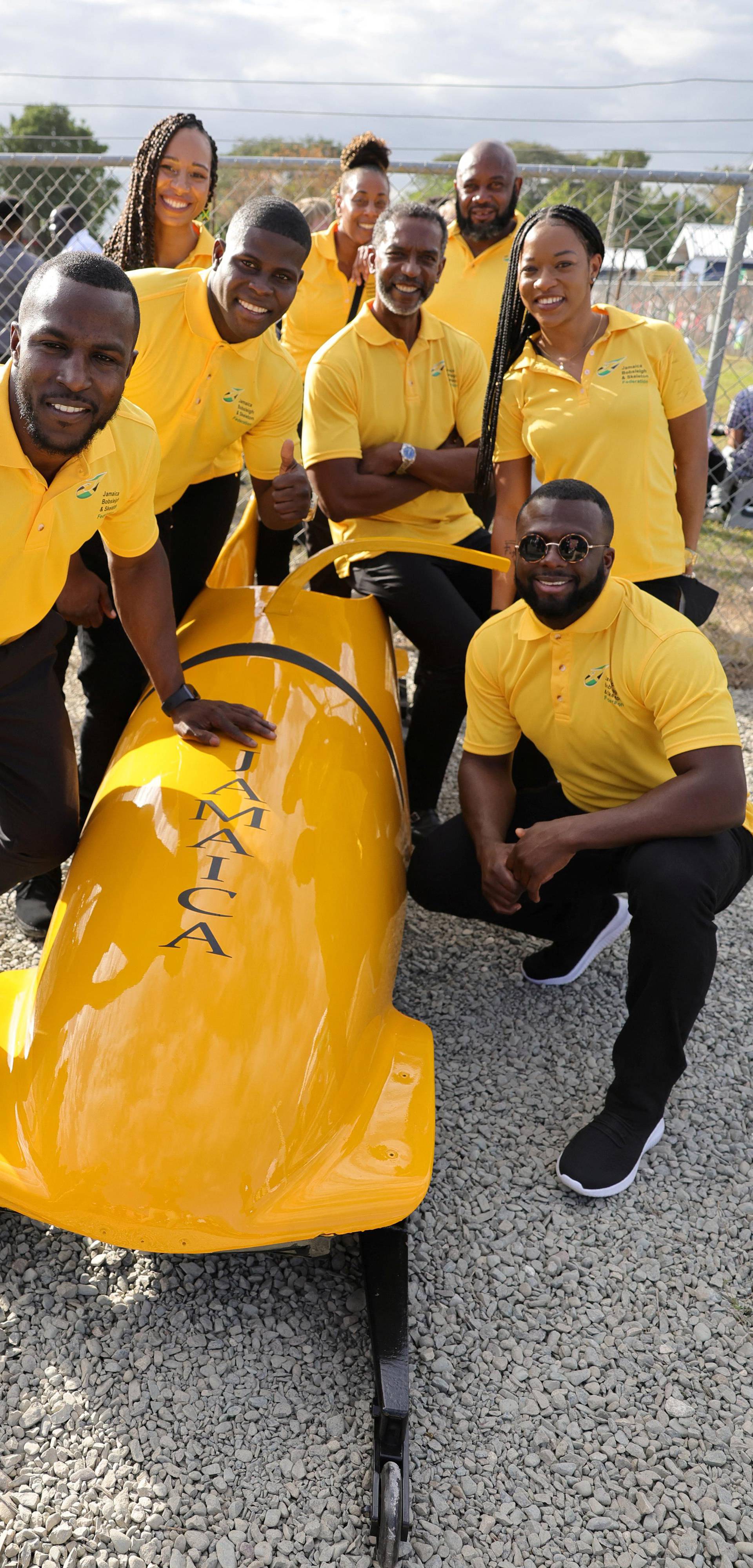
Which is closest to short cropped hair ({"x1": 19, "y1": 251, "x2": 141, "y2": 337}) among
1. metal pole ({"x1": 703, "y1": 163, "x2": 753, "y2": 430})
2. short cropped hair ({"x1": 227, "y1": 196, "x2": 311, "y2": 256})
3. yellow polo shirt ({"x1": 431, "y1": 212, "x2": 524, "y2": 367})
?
short cropped hair ({"x1": 227, "y1": 196, "x2": 311, "y2": 256})

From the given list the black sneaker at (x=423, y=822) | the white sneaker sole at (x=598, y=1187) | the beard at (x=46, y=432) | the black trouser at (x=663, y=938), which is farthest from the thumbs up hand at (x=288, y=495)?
the white sneaker sole at (x=598, y=1187)

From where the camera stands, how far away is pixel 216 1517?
1.88 m

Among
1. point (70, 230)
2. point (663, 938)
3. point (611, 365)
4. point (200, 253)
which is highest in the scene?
point (70, 230)

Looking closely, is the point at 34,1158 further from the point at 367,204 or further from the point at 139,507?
the point at 367,204

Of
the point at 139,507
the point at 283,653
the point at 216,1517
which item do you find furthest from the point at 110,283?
the point at 216,1517

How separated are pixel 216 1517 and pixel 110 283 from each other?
2.15m

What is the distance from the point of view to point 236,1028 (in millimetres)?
2037

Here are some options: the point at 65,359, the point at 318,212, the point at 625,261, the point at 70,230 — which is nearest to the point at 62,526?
the point at 65,359

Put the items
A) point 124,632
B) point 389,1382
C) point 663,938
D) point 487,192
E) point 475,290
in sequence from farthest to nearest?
1. point 475,290
2. point 487,192
3. point 124,632
4. point 663,938
5. point 389,1382

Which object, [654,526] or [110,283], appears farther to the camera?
[654,526]

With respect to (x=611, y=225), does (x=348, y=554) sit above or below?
below

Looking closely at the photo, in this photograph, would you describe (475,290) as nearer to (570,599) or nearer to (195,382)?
(195,382)

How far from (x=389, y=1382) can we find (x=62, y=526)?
171cm

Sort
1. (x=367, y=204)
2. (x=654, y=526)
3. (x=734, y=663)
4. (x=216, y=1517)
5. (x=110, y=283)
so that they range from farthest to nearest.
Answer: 1. (x=734, y=663)
2. (x=367, y=204)
3. (x=654, y=526)
4. (x=110, y=283)
5. (x=216, y=1517)
